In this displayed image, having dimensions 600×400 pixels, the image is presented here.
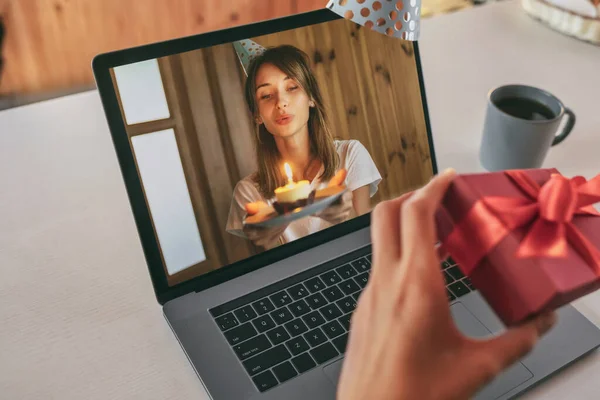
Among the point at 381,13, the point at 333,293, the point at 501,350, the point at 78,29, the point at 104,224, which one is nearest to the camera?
the point at 501,350

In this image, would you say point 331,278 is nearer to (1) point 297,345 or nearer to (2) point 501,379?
(1) point 297,345

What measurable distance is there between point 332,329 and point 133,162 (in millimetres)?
263

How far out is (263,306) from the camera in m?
0.60

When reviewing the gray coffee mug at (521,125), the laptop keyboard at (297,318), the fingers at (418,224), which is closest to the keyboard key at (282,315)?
the laptop keyboard at (297,318)

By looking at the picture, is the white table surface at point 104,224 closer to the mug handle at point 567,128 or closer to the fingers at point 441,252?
the mug handle at point 567,128

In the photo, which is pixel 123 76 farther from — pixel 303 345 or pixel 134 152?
pixel 303 345

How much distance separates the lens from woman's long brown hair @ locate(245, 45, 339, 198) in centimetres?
63

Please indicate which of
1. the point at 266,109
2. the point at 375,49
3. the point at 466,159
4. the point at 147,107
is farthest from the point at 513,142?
the point at 147,107

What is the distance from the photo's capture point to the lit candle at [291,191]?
63 cm

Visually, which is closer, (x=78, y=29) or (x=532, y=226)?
(x=532, y=226)

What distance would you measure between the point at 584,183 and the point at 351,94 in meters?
0.30

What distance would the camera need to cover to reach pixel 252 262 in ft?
2.09

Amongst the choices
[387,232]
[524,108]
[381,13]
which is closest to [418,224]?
[387,232]

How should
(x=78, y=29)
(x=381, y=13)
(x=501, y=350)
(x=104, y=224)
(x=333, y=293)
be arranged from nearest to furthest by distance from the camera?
1. (x=501, y=350)
2. (x=381, y=13)
3. (x=333, y=293)
4. (x=104, y=224)
5. (x=78, y=29)
